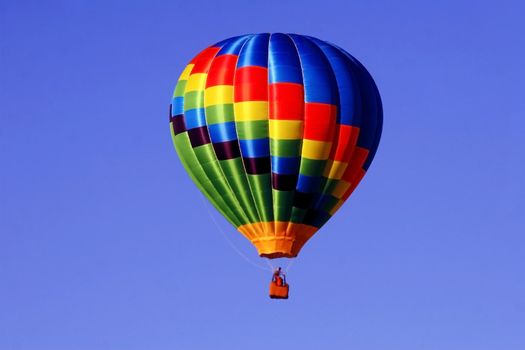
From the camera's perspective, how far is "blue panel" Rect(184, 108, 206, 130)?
76.4 metres

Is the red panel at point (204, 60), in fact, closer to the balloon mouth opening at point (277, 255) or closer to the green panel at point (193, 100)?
the green panel at point (193, 100)

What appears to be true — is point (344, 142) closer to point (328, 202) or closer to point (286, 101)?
point (328, 202)

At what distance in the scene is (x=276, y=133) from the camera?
75688 millimetres

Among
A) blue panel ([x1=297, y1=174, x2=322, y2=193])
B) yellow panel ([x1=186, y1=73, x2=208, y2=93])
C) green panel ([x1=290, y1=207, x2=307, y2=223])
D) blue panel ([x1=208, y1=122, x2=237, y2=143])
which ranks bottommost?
green panel ([x1=290, y1=207, x2=307, y2=223])

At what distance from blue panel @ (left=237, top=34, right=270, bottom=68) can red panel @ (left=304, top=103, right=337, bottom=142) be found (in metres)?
1.70

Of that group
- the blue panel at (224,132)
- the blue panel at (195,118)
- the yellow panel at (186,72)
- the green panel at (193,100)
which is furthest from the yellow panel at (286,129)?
the yellow panel at (186,72)

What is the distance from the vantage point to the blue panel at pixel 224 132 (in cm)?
7581

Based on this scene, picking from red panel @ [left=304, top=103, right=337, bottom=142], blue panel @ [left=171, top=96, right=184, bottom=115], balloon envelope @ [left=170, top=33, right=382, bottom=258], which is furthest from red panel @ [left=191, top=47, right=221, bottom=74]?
red panel @ [left=304, top=103, right=337, bottom=142]

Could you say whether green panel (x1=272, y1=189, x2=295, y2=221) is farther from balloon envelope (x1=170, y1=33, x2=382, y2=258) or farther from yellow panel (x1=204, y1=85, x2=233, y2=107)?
yellow panel (x1=204, y1=85, x2=233, y2=107)

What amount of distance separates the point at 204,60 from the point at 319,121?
371 centimetres

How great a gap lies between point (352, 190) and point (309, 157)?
85.1 inches

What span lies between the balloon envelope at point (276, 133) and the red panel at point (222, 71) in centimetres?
3

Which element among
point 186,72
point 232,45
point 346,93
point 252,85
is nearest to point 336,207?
point 346,93

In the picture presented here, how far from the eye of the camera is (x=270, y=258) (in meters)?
76.4
